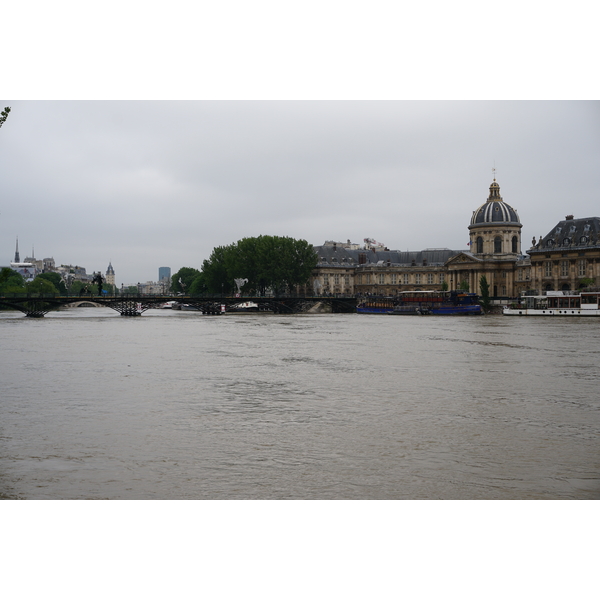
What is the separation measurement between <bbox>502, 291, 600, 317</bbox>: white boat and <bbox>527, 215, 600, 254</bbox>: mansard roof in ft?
45.2

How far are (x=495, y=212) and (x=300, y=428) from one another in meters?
104

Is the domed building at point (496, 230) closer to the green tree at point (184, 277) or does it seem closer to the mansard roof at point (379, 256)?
the mansard roof at point (379, 256)

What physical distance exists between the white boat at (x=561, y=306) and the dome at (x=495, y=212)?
1355 inches

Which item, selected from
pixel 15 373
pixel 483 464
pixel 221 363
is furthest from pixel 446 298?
pixel 483 464

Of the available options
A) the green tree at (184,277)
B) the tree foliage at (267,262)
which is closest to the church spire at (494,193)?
the tree foliage at (267,262)

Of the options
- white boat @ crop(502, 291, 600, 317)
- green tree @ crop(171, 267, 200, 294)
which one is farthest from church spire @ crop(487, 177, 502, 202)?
green tree @ crop(171, 267, 200, 294)

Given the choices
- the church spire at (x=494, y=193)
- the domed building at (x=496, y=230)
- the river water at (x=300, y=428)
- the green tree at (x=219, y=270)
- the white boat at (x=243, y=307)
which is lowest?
the river water at (x=300, y=428)

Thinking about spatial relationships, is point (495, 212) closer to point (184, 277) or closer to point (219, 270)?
point (219, 270)

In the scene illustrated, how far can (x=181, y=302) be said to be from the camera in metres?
76.4

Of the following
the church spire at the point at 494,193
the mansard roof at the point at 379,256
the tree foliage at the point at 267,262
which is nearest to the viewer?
the tree foliage at the point at 267,262

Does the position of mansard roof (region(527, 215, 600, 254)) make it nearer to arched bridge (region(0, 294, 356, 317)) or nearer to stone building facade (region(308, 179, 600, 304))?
stone building facade (region(308, 179, 600, 304))

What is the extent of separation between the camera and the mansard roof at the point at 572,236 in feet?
278

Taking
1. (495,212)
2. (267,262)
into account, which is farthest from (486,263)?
(267,262)

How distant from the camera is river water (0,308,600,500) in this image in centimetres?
846
